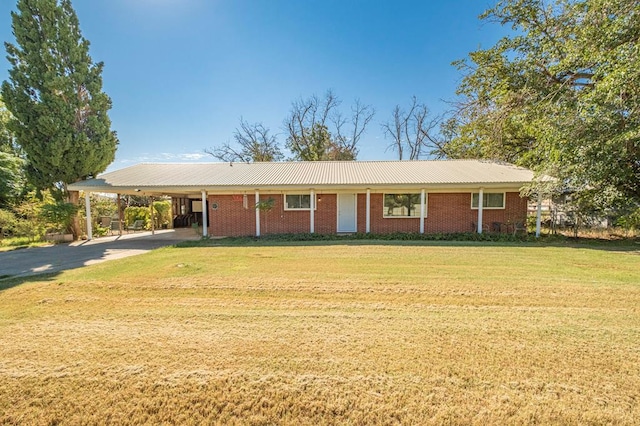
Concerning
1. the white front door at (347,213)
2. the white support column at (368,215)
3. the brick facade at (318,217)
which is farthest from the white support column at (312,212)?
the white support column at (368,215)

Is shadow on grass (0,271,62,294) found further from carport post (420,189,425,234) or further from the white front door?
carport post (420,189,425,234)

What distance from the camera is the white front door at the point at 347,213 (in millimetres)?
13414

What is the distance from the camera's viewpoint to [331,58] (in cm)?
1678

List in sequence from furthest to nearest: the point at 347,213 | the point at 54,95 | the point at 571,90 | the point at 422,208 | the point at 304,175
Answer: the point at 304,175 → the point at 347,213 → the point at 422,208 → the point at 54,95 → the point at 571,90

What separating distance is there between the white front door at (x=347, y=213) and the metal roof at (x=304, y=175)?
1.00m

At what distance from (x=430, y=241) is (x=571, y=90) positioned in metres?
8.27

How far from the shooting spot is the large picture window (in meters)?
13.3

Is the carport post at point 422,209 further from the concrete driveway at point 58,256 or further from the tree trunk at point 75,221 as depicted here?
the tree trunk at point 75,221

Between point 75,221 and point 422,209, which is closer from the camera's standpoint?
point 422,209

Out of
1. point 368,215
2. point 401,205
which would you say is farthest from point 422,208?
point 368,215

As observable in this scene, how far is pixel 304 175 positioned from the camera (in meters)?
13.9

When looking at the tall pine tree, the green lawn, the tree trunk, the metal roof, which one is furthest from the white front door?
the tree trunk

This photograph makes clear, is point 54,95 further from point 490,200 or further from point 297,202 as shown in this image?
point 490,200

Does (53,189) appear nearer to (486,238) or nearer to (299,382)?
(299,382)
